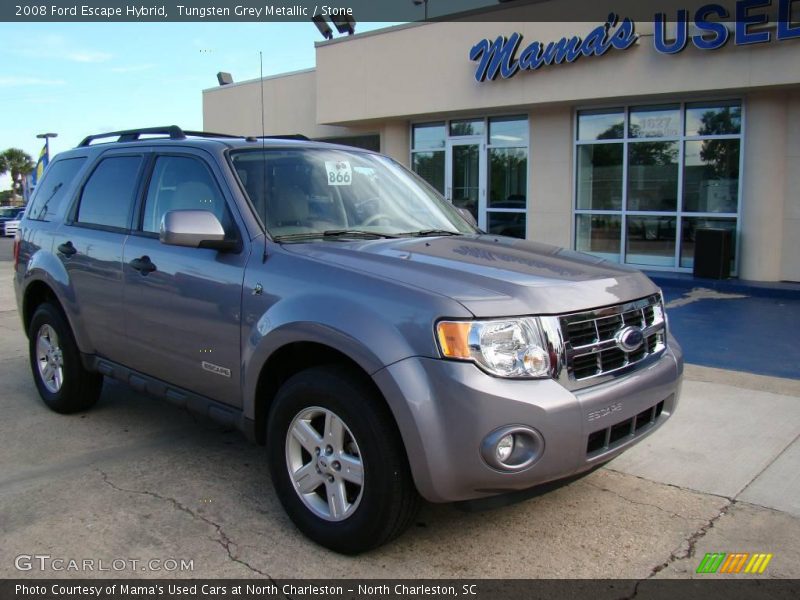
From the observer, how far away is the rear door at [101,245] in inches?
183

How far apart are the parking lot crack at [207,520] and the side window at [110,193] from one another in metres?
1.63

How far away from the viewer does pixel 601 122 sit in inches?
547

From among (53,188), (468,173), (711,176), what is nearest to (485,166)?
(468,173)

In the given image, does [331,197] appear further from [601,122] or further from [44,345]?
[601,122]

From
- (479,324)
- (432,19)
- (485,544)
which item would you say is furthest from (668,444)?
(432,19)

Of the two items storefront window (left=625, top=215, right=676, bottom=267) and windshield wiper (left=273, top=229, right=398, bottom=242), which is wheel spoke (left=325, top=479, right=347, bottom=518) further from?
storefront window (left=625, top=215, right=676, bottom=267)

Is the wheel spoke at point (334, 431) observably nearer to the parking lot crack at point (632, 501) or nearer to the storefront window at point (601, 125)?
the parking lot crack at point (632, 501)

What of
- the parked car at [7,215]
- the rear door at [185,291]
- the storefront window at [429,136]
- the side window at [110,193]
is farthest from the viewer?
the parked car at [7,215]

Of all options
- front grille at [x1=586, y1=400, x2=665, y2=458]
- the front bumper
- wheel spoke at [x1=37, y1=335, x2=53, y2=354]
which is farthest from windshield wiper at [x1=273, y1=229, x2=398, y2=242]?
wheel spoke at [x1=37, y1=335, x2=53, y2=354]

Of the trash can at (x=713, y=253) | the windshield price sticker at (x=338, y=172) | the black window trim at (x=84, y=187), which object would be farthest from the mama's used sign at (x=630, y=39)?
the black window trim at (x=84, y=187)

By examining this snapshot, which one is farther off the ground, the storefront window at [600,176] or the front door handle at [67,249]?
the storefront window at [600,176]

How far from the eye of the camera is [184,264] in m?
4.05

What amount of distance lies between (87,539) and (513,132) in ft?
43.0

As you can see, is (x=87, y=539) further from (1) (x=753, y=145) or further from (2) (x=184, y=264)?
(1) (x=753, y=145)
